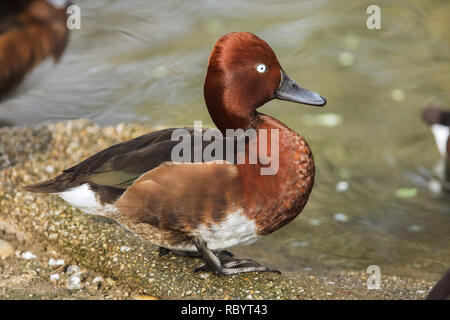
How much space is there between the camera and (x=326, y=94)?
5422 millimetres

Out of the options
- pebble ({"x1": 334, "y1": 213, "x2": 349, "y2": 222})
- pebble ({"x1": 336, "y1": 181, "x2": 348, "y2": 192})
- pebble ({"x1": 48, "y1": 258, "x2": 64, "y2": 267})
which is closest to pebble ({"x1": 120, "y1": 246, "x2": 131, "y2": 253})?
pebble ({"x1": 48, "y1": 258, "x2": 64, "y2": 267})

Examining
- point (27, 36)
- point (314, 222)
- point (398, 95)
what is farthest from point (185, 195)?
point (398, 95)

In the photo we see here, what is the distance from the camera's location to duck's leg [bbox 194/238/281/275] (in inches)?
103

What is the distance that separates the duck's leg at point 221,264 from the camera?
8.55 feet

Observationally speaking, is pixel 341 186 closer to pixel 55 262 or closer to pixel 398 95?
pixel 398 95

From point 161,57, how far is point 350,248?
290 cm

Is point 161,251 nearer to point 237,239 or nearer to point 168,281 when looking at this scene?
point 168,281

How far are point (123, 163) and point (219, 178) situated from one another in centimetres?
38

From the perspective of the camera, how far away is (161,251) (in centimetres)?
290

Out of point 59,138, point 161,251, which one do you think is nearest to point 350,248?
point 161,251

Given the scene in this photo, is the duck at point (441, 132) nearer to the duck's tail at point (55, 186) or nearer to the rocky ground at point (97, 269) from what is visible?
the rocky ground at point (97, 269)

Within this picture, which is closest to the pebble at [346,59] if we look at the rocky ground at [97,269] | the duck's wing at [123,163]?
the rocky ground at [97,269]

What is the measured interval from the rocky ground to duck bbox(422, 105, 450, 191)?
64.9 inches

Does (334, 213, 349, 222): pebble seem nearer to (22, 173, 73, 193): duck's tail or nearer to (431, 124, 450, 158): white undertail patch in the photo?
(431, 124, 450, 158): white undertail patch
